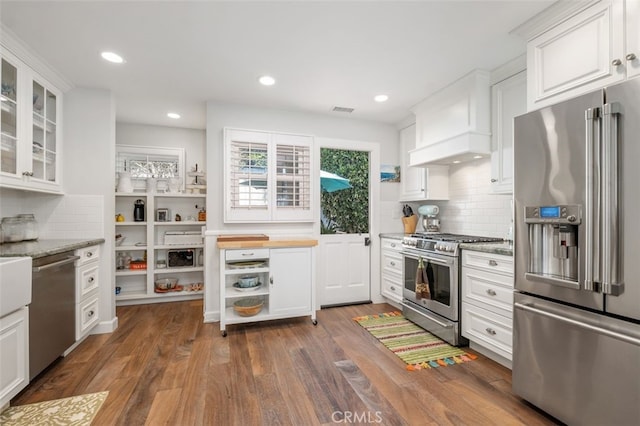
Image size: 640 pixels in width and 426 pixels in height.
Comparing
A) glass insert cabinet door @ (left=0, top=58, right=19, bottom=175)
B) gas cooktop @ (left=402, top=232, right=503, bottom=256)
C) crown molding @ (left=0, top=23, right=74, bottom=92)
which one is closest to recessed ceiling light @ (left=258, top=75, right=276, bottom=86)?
crown molding @ (left=0, top=23, right=74, bottom=92)

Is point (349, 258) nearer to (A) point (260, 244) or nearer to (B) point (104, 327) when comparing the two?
(A) point (260, 244)

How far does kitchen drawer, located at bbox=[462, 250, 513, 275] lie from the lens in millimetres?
2221

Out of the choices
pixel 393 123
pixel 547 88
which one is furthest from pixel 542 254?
pixel 393 123

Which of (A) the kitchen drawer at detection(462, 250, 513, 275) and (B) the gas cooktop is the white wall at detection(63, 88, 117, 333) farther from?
(A) the kitchen drawer at detection(462, 250, 513, 275)

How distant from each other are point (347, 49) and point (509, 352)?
102 inches

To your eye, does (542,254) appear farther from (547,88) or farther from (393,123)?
(393,123)

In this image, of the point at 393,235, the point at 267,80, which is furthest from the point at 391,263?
the point at 267,80

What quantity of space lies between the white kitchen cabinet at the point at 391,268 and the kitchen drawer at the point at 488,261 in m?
1.06

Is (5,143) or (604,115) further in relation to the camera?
(5,143)

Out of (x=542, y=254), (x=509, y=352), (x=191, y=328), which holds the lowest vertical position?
(x=191, y=328)

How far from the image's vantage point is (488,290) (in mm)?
2385

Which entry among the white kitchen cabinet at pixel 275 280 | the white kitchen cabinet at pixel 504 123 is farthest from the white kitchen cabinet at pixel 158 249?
the white kitchen cabinet at pixel 504 123

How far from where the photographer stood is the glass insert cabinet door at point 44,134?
2607 mm

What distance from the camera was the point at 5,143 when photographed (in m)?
2.29
